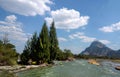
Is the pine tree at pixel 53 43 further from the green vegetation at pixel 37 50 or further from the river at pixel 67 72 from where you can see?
the river at pixel 67 72

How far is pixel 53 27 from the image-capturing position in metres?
79.4

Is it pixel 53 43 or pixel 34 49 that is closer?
pixel 34 49

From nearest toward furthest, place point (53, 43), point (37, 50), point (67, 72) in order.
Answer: point (67, 72) < point (37, 50) < point (53, 43)

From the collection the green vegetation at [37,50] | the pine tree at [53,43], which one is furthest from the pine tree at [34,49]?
the pine tree at [53,43]

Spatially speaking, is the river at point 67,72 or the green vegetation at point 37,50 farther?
the green vegetation at point 37,50

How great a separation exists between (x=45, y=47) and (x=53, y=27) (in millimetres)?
14413

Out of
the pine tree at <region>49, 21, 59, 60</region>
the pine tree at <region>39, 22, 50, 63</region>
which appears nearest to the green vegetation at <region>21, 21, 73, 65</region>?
the pine tree at <region>39, 22, 50, 63</region>

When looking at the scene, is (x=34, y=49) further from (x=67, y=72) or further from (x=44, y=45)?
(x=67, y=72)

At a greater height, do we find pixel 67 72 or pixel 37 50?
pixel 37 50

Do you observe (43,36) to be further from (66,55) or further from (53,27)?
(66,55)

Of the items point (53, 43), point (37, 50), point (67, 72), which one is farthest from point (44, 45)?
point (67, 72)

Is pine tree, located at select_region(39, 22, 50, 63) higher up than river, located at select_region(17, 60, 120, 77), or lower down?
higher up

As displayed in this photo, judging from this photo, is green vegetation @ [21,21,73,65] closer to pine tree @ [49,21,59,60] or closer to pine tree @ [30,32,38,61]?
pine tree @ [30,32,38,61]

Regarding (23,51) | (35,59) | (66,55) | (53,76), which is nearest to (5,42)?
(23,51)
